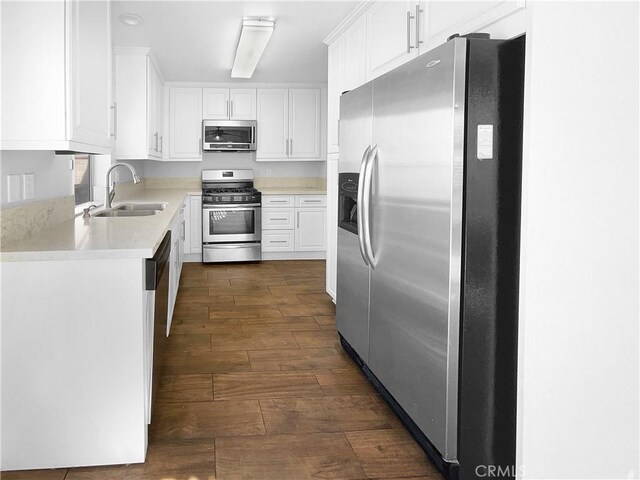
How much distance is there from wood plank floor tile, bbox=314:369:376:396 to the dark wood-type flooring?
0.01 metres

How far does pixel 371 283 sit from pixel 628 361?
1.65 metres

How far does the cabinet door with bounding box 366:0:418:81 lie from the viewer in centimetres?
327

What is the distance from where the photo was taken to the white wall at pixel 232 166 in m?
8.31

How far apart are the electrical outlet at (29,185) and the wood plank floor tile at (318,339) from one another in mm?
1894

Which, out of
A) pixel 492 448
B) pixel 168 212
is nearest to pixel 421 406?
pixel 492 448

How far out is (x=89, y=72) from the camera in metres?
2.74

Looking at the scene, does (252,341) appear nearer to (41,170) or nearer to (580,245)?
(41,170)

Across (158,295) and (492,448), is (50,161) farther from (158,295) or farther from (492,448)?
(492,448)

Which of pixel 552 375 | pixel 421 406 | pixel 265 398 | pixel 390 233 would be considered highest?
pixel 390 233

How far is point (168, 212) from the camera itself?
437cm

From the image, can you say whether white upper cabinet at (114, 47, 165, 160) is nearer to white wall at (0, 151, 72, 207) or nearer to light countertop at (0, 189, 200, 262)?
white wall at (0, 151, 72, 207)

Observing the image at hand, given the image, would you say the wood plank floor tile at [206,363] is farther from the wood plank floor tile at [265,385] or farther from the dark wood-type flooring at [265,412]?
the wood plank floor tile at [265,385]

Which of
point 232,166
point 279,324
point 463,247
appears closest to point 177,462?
point 463,247

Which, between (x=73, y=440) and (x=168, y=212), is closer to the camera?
(x=73, y=440)
